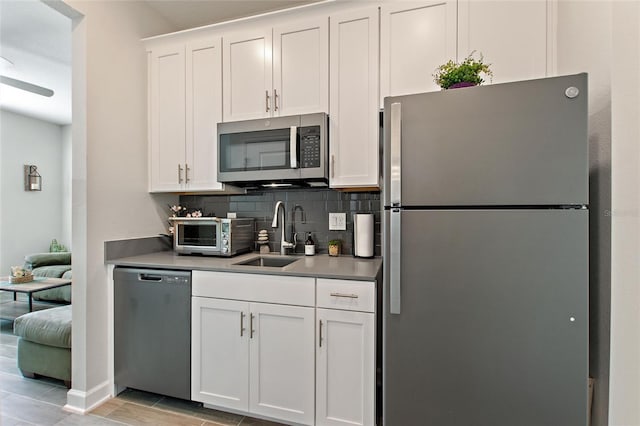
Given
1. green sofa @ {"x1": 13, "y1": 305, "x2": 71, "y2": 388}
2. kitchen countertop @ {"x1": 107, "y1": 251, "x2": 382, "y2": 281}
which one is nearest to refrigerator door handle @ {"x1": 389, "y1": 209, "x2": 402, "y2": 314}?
kitchen countertop @ {"x1": 107, "y1": 251, "x2": 382, "y2": 281}

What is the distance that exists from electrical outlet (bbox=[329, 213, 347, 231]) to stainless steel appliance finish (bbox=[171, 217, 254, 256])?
2.17ft

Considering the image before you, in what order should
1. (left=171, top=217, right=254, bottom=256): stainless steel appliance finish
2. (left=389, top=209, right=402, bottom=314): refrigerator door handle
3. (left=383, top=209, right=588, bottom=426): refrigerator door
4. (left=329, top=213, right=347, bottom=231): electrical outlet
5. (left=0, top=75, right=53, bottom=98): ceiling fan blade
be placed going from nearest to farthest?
(left=383, top=209, right=588, bottom=426): refrigerator door, (left=389, top=209, right=402, bottom=314): refrigerator door handle, (left=171, top=217, right=254, bottom=256): stainless steel appliance finish, (left=329, top=213, right=347, bottom=231): electrical outlet, (left=0, top=75, right=53, bottom=98): ceiling fan blade

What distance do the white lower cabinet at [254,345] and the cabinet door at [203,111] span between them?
81cm

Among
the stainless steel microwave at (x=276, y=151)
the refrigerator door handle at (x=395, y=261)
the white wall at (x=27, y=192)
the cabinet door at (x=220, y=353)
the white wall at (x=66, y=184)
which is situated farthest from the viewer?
the white wall at (x=66, y=184)

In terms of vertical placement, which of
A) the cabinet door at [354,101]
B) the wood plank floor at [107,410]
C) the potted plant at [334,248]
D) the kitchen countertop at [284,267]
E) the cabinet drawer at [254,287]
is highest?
the cabinet door at [354,101]

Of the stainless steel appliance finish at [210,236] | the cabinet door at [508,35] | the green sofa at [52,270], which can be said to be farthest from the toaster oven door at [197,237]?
the green sofa at [52,270]

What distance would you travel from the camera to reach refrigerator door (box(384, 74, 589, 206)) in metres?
1.13

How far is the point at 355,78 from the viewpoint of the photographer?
75.8 inches

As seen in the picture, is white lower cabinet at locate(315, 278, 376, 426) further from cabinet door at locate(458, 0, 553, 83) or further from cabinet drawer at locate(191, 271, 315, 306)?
cabinet door at locate(458, 0, 553, 83)

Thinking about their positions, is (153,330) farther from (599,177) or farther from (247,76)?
(599,177)

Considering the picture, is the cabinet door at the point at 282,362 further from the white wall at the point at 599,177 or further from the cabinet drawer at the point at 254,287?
the white wall at the point at 599,177

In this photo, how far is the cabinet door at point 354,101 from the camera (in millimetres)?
1894

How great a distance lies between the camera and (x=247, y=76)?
2.16 metres

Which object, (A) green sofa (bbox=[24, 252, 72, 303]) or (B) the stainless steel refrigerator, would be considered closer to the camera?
(B) the stainless steel refrigerator
